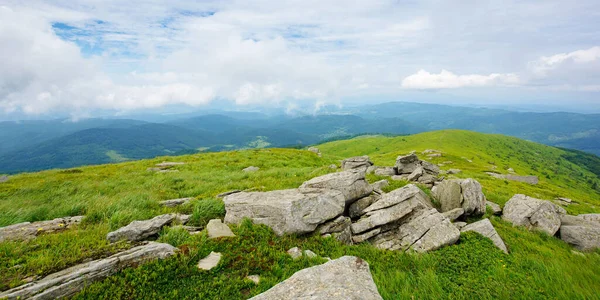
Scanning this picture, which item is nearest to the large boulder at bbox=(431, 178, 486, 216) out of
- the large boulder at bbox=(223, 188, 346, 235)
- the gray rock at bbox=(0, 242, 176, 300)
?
the large boulder at bbox=(223, 188, 346, 235)

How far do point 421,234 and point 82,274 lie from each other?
13692 millimetres

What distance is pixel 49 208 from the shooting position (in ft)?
47.4

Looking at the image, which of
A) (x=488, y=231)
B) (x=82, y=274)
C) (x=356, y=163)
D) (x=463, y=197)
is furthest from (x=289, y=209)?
(x=356, y=163)

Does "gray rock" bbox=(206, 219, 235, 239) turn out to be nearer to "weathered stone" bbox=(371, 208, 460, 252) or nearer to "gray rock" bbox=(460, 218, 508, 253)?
"weathered stone" bbox=(371, 208, 460, 252)

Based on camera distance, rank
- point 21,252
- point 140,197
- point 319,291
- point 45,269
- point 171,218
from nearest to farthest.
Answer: point 319,291, point 45,269, point 21,252, point 171,218, point 140,197

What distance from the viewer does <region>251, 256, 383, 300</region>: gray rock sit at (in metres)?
6.31

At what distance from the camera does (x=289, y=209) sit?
12.6m

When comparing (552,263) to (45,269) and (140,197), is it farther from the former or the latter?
(140,197)

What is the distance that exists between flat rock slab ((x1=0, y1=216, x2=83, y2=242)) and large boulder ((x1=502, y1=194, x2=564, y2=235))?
84.4 feet

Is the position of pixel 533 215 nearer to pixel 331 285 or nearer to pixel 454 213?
pixel 454 213

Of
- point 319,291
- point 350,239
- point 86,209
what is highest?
point 319,291

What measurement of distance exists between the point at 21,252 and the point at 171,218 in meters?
5.08

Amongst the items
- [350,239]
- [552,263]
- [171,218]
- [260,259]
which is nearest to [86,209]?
[171,218]

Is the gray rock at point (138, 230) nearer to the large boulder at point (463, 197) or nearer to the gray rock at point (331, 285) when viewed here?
the gray rock at point (331, 285)
